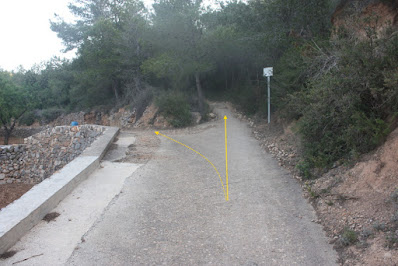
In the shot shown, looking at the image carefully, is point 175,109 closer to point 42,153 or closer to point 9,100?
point 42,153

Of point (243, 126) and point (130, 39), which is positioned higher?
point (130, 39)

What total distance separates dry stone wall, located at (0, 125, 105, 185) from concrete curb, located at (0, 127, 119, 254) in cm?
539

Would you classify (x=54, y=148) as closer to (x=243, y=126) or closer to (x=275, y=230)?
(x=243, y=126)

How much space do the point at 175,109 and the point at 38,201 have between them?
41.0ft

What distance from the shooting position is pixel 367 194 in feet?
15.9

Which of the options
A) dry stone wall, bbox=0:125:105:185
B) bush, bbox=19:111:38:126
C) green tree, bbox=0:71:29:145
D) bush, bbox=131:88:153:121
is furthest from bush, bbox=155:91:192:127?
bush, bbox=19:111:38:126

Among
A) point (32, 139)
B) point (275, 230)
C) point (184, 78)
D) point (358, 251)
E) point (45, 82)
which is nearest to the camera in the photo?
point (358, 251)

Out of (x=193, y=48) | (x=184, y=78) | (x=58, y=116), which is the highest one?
(x=193, y=48)

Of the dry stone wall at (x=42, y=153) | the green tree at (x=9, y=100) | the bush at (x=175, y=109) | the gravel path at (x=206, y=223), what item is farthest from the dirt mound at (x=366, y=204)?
the green tree at (x=9, y=100)

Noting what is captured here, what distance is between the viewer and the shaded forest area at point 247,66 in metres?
6.07

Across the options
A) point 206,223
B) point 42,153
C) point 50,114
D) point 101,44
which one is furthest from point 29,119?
point 206,223

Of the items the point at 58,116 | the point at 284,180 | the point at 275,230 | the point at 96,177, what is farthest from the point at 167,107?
the point at 58,116

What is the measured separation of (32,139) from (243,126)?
33.7 feet

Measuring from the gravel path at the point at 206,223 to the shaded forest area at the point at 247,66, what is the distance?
145 cm
